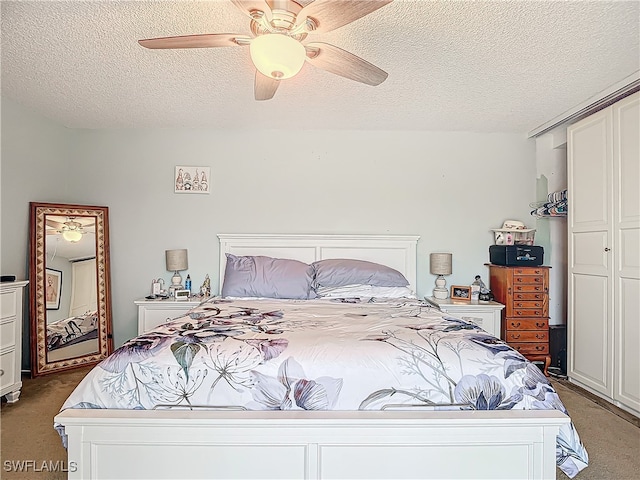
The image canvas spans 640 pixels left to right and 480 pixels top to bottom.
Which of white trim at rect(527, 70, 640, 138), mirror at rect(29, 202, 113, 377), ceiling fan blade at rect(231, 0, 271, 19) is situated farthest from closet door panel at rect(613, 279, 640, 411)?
mirror at rect(29, 202, 113, 377)

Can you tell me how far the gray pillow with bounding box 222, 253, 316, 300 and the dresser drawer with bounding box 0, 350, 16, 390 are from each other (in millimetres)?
1496

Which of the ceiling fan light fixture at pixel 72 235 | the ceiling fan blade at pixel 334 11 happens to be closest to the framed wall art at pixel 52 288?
the ceiling fan light fixture at pixel 72 235

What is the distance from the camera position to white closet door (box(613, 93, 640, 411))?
262cm

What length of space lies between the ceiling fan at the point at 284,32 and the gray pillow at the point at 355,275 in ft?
6.03

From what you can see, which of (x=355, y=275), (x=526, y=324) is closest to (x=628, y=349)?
(x=526, y=324)

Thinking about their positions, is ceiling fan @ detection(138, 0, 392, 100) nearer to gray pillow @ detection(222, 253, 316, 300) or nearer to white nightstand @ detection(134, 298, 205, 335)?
gray pillow @ detection(222, 253, 316, 300)

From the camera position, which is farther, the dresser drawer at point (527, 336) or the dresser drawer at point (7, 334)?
Result: the dresser drawer at point (527, 336)

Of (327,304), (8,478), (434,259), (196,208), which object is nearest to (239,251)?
(196,208)

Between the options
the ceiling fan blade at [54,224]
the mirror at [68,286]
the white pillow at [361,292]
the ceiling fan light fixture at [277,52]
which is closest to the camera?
the ceiling fan light fixture at [277,52]

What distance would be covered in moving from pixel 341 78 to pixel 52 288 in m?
3.01

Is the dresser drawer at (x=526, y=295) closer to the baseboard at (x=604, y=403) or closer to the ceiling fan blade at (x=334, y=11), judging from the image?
the baseboard at (x=604, y=403)

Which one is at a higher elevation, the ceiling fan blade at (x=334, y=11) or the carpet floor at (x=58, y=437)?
the ceiling fan blade at (x=334, y=11)

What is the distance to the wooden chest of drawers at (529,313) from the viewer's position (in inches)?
138

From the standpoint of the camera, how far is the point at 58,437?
7.52ft
